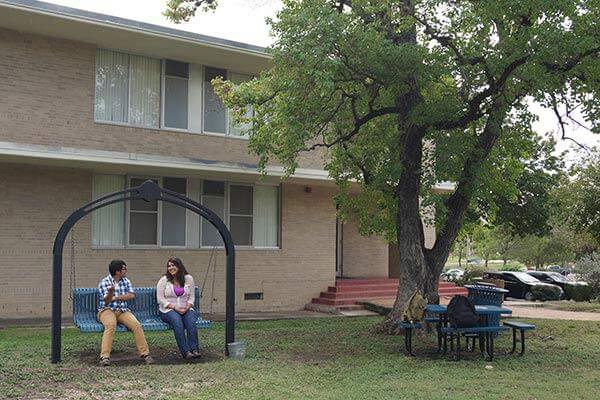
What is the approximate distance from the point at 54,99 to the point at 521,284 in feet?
69.6

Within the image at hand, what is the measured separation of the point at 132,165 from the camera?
16.0 metres

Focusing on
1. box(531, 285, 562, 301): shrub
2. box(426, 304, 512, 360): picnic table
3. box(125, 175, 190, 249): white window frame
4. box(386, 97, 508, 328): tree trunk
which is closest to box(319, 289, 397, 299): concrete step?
box(125, 175, 190, 249): white window frame

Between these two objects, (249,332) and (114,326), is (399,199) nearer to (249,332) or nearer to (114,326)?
(249,332)

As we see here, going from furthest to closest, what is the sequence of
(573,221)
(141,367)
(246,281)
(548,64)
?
(573,221), (246,281), (548,64), (141,367)

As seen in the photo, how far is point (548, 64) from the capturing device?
11.0 m

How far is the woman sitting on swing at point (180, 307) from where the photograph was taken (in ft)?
34.0

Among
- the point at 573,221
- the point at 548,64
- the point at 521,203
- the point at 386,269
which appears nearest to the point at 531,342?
the point at 548,64

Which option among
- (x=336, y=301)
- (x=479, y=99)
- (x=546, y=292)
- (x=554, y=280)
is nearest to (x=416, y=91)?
(x=479, y=99)

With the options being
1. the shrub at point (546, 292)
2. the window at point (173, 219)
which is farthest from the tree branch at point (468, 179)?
the shrub at point (546, 292)

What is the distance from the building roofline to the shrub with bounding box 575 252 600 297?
16.3 meters

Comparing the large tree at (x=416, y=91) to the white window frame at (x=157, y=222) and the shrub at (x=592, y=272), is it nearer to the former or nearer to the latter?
the white window frame at (x=157, y=222)

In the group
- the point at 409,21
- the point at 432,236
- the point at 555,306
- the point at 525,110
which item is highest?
the point at 409,21

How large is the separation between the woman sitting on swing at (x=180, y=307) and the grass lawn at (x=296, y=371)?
316 millimetres

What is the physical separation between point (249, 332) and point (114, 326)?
13.5 feet
